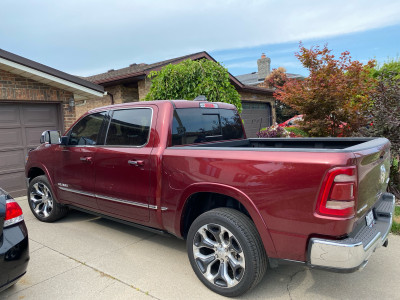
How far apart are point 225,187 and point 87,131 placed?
95.0 inches

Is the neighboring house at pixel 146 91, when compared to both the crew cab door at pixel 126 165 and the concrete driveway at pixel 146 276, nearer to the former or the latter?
the crew cab door at pixel 126 165

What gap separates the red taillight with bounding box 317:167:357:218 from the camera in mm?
2119

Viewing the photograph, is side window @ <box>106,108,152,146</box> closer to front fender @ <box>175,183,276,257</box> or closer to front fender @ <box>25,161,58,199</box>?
front fender @ <box>175,183,276,257</box>

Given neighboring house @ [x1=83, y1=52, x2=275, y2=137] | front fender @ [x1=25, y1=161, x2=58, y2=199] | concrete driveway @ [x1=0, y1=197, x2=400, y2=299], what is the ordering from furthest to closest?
neighboring house @ [x1=83, y1=52, x2=275, y2=137] → front fender @ [x1=25, y1=161, x2=58, y2=199] → concrete driveway @ [x1=0, y1=197, x2=400, y2=299]

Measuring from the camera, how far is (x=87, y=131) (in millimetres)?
4176

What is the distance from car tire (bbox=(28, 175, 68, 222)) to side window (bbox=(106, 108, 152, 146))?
5.76ft

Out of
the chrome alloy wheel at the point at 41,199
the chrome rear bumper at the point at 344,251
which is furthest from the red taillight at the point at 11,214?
the chrome rear bumper at the point at 344,251

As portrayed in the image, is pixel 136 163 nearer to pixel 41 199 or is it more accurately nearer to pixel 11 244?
pixel 11 244

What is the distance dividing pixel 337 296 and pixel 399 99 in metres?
4.22

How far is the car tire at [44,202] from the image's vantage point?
4812 millimetres

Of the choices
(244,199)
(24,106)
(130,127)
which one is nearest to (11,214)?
(130,127)

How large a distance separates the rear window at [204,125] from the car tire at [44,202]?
260 centimetres

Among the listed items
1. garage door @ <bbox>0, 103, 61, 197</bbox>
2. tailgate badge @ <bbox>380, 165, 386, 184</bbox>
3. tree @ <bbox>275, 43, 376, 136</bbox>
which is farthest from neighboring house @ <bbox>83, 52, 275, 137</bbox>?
tailgate badge @ <bbox>380, 165, 386, 184</bbox>

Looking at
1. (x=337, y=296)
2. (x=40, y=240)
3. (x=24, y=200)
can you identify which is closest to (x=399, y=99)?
(x=337, y=296)
